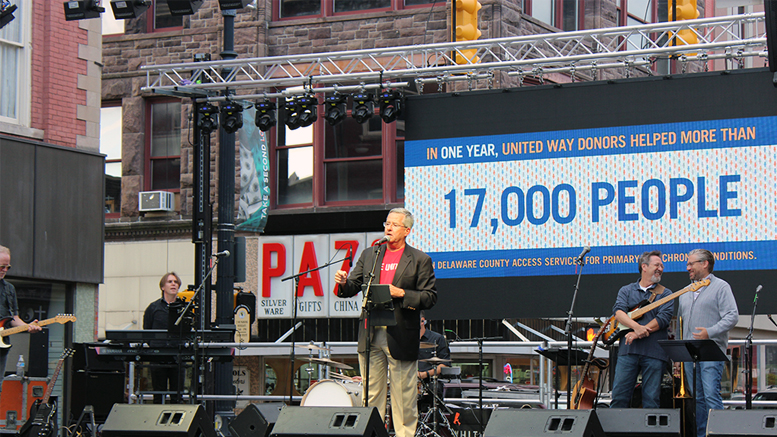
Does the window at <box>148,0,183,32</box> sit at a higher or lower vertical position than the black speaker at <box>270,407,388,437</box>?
higher

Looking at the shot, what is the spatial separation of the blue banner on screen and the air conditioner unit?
7694 mm

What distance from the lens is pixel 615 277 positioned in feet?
42.0

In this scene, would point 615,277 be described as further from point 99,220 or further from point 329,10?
point 329,10

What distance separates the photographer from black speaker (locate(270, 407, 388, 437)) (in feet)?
25.1

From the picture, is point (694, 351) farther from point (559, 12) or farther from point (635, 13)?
point (635, 13)

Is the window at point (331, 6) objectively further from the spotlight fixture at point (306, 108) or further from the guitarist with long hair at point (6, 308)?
the guitarist with long hair at point (6, 308)

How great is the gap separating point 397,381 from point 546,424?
1.56 metres

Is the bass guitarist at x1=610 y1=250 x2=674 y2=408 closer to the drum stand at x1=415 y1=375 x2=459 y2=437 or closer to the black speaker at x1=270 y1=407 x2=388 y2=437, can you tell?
the drum stand at x1=415 y1=375 x2=459 y2=437

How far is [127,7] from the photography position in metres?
12.2

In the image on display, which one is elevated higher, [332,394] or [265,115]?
[265,115]

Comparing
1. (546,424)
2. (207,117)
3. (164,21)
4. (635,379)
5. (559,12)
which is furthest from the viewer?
(164,21)

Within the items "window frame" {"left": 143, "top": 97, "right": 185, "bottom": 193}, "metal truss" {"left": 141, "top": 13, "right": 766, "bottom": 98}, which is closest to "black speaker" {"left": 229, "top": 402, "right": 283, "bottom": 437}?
"metal truss" {"left": 141, "top": 13, "right": 766, "bottom": 98}

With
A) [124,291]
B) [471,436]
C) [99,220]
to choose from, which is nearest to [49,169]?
[99,220]

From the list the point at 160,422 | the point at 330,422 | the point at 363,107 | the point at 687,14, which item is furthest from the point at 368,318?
the point at 687,14
